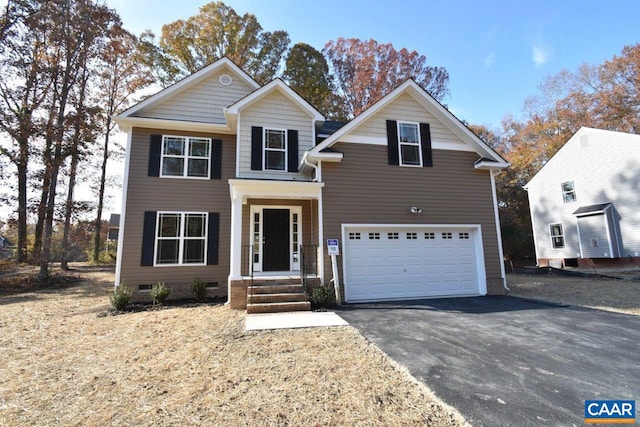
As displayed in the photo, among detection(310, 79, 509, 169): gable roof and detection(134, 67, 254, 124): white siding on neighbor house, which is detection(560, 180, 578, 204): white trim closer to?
detection(310, 79, 509, 169): gable roof

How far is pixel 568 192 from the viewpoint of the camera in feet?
60.1

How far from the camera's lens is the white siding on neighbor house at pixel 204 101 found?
10.1 m

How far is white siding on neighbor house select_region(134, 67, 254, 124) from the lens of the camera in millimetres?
10078

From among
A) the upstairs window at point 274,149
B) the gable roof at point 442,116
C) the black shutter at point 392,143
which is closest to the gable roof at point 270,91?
the upstairs window at point 274,149

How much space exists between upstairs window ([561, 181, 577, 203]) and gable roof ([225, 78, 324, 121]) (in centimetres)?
1741

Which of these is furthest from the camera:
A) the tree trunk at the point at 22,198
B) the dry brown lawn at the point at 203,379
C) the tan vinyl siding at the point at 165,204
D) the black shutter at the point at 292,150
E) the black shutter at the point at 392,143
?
the tree trunk at the point at 22,198

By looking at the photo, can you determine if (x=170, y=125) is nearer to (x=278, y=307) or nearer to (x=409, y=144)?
(x=278, y=307)

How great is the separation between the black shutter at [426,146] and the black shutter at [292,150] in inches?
159

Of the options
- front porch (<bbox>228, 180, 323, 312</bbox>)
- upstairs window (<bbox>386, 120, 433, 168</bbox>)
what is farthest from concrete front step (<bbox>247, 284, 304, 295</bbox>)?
upstairs window (<bbox>386, 120, 433, 168</bbox>)

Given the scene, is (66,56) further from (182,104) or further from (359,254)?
(359,254)

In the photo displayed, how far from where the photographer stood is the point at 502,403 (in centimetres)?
291

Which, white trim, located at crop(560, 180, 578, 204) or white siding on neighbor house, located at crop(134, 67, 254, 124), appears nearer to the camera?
white siding on neighbor house, located at crop(134, 67, 254, 124)

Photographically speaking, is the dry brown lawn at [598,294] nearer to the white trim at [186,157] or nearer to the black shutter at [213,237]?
the black shutter at [213,237]

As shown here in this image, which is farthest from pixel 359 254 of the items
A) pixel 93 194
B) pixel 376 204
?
pixel 93 194
